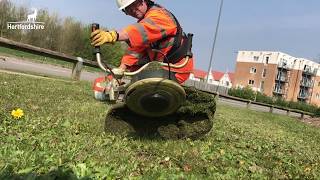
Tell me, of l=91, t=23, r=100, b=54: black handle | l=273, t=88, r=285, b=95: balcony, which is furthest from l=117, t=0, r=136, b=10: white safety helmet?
l=273, t=88, r=285, b=95: balcony

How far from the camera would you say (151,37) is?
15.3 ft

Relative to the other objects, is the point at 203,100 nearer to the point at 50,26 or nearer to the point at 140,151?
the point at 140,151

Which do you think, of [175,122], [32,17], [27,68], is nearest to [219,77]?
[32,17]

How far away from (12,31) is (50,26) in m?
4.41

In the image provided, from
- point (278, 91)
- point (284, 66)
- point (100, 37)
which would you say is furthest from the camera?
point (278, 91)

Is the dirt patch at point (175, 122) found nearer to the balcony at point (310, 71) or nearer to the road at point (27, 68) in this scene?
the road at point (27, 68)

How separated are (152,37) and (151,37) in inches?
0.5

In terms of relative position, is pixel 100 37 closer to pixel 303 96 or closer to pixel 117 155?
pixel 117 155

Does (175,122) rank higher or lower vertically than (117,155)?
higher

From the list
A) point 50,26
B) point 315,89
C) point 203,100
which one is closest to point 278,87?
point 315,89

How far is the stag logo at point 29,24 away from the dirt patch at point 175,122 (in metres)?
41.5

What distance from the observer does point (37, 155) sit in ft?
10.7

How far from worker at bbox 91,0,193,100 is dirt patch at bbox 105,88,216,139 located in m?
0.32

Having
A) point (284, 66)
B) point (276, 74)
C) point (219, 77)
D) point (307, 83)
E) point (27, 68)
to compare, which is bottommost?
point (27, 68)
